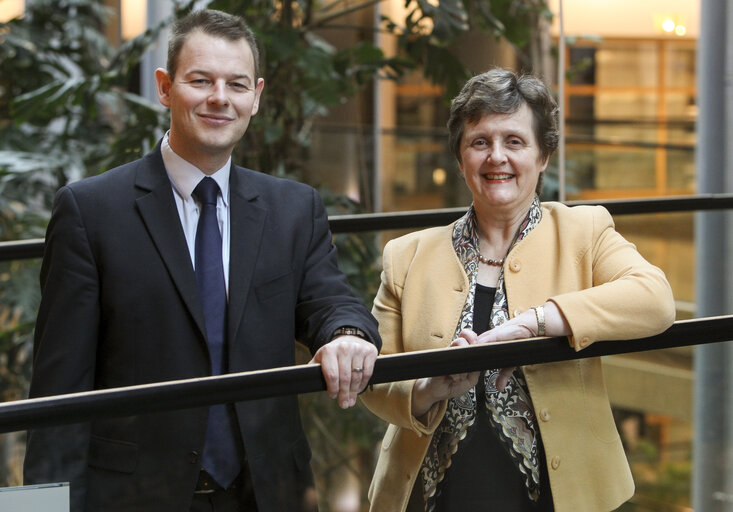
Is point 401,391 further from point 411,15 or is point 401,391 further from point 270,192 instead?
point 411,15

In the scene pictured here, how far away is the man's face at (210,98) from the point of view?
2.12 meters

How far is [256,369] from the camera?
Answer: 2.11 metres

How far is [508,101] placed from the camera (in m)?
2.25

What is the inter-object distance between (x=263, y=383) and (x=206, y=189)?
44cm

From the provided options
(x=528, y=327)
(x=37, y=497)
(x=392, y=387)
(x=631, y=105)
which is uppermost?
(x=631, y=105)

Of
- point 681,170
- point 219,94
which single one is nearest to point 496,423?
point 219,94

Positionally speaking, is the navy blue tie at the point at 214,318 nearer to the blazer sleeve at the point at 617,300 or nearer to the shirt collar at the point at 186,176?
the shirt collar at the point at 186,176

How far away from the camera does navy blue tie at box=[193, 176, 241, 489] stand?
2.04 m

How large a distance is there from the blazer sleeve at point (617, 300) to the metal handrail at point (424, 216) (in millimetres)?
701

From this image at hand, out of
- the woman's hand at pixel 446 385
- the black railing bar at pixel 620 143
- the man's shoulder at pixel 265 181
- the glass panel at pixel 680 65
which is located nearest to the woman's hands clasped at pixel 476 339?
the woman's hand at pixel 446 385

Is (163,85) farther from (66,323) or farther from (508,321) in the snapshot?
(508,321)

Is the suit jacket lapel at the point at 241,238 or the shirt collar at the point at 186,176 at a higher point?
the shirt collar at the point at 186,176

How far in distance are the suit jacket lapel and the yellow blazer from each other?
1.09 feet

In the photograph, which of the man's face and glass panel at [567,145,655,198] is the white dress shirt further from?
glass panel at [567,145,655,198]
